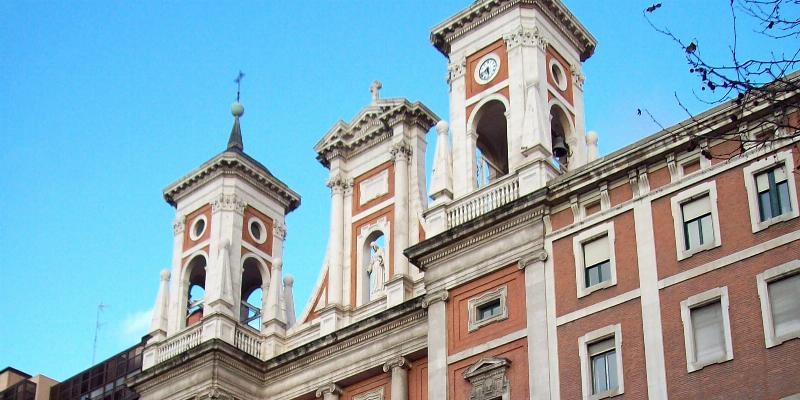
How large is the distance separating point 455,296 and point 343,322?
801 centimetres

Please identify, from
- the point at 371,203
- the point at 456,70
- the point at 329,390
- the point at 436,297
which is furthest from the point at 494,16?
the point at 329,390

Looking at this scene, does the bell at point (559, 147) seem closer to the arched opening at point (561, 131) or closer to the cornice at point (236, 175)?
the arched opening at point (561, 131)

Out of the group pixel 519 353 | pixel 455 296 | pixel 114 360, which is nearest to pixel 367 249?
pixel 455 296

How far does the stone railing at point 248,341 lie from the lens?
50.8m

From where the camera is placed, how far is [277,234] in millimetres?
57062

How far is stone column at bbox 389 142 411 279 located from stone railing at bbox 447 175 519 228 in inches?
190

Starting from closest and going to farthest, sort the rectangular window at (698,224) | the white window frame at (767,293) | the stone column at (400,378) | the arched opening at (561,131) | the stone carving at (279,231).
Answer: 1. the white window frame at (767,293)
2. the rectangular window at (698,224)
3. the stone column at (400,378)
4. the arched opening at (561,131)
5. the stone carving at (279,231)

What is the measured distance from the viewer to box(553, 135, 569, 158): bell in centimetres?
4372

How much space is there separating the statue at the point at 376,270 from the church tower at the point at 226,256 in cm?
439

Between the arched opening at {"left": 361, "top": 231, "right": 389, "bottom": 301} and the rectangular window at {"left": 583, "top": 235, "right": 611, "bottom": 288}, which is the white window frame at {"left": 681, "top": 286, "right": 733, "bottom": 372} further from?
the arched opening at {"left": 361, "top": 231, "right": 389, "bottom": 301}

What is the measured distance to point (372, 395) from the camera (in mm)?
45906

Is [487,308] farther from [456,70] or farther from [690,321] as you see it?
[456,70]

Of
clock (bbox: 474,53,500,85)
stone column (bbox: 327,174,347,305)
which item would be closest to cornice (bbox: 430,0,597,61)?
clock (bbox: 474,53,500,85)

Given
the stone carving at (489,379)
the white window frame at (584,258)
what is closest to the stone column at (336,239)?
the stone carving at (489,379)
